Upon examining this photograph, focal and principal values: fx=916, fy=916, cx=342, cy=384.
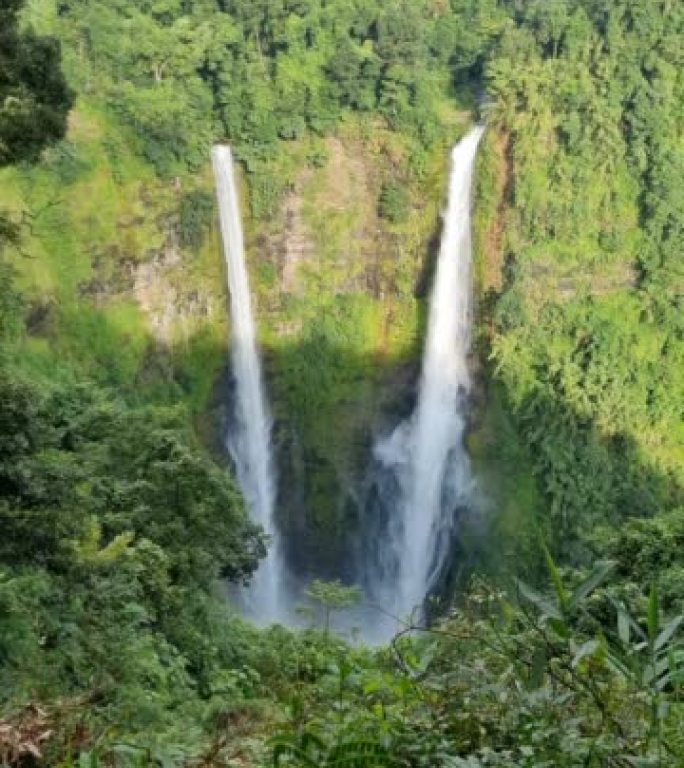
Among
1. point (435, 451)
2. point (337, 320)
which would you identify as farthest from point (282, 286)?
point (435, 451)

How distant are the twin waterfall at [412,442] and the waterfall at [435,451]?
1.0 inches

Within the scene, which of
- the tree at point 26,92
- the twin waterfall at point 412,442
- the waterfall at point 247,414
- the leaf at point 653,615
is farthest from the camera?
the twin waterfall at point 412,442

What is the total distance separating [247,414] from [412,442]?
14.5ft

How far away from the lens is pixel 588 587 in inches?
60.2

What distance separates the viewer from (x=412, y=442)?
2383 cm

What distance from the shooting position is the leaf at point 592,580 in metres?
1.51

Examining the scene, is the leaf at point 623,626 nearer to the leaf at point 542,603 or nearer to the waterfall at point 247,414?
the leaf at point 542,603

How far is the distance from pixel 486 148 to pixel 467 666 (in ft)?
77.5

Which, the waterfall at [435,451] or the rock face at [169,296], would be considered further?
the rock face at [169,296]

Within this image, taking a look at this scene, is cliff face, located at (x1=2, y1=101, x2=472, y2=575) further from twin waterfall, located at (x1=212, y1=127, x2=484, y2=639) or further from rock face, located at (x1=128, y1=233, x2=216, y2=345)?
twin waterfall, located at (x1=212, y1=127, x2=484, y2=639)

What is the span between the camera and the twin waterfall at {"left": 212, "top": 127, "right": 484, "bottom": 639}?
22922mm

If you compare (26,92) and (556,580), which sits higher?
(26,92)

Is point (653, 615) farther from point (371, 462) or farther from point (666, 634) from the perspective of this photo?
point (371, 462)

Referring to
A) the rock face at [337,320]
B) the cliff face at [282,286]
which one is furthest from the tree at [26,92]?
the rock face at [337,320]
